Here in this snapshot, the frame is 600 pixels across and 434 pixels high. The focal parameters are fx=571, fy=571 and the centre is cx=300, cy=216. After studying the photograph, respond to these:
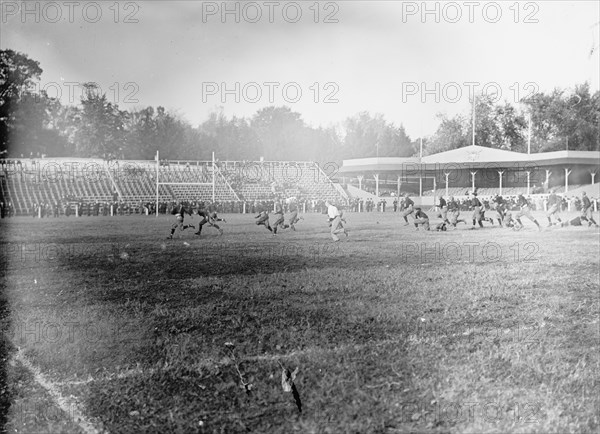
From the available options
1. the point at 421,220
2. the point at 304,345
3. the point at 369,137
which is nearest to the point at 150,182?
the point at 369,137

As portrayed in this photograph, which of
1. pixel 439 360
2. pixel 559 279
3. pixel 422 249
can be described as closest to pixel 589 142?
pixel 422 249

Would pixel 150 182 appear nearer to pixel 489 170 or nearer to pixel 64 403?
pixel 489 170

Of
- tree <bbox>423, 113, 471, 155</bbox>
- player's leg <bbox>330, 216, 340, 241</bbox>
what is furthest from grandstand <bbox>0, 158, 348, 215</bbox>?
player's leg <bbox>330, 216, 340, 241</bbox>

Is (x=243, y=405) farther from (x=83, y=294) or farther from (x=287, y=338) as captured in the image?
(x=83, y=294)

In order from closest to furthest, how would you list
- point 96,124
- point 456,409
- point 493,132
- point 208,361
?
point 456,409 → point 208,361 → point 96,124 → point 493,132

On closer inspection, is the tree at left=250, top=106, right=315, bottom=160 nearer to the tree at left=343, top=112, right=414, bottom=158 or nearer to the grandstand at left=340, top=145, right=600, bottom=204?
the tree at left=343, top=112, right=414, bottom=158
